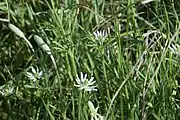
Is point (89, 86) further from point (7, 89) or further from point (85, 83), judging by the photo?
point (7, 89)

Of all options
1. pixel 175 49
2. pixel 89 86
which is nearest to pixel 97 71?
pixel 89 86

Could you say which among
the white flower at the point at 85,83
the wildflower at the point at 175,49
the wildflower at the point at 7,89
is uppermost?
the wildflower at the point at 175,49

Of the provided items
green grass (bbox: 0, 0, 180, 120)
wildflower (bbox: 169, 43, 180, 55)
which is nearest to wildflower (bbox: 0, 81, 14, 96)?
green grass (bbox: 0, 0, 180, 120)

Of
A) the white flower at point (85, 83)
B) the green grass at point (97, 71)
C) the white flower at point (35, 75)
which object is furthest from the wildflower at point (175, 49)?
the white flower at point (35, 75)

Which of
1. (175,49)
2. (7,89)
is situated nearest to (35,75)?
(7,89)

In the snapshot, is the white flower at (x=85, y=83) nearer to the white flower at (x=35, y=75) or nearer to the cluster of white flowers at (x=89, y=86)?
the cluster of white flowers at (x=89, y=86)

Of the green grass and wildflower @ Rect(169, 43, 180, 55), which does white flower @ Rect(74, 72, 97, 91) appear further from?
wildflower @ Rect(169, 43, 180, 55)

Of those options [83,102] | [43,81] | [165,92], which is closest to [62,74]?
[43,81]

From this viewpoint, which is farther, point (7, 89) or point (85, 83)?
point (7, 89)

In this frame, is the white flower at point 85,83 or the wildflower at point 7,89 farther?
the wildflower at point 7,89
